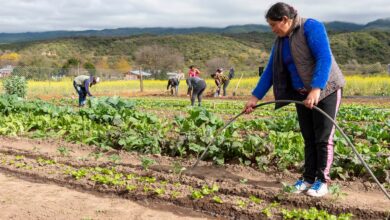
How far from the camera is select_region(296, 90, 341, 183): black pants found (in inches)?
165

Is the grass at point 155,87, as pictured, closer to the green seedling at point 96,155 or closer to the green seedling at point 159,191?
the green seedling at point 96,155

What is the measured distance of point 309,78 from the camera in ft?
13.6

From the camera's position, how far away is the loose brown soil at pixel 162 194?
4.10 metres

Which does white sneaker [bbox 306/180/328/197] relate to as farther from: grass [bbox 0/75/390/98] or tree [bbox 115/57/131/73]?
tree [bbox 115/57/131/73]

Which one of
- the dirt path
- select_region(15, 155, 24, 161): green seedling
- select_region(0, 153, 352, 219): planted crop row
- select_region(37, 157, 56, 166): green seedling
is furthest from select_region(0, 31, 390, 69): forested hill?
the dirt path

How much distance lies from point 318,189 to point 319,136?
1.61 feet

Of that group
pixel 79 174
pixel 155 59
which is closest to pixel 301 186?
pixel 79 174

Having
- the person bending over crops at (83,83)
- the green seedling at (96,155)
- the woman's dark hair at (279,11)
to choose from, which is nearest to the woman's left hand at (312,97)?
the woman's dark hair at (279,11)

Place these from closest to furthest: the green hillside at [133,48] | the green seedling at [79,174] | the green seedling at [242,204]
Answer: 1. the green seedling at [242,204]
2. the green seedling at [79,174]
3. the green hillside at [133,48]

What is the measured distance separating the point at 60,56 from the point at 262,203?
231 feet

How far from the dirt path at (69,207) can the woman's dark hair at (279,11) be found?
1781 millimetres

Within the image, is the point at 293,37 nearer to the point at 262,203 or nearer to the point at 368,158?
the point at 262,203

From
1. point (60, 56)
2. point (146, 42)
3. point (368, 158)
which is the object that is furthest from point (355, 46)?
point (368, 158)

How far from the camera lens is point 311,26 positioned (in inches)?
158
